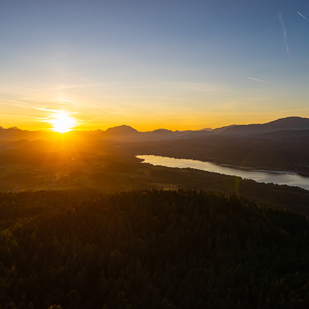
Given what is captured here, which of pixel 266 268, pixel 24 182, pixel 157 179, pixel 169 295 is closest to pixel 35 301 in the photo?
pixel 169 295

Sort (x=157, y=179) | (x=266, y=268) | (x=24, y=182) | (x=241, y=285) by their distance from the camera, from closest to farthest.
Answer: (x=241, y=285) → (x=266, y=268) → (x=24, y=182) → (x=157, y=179)

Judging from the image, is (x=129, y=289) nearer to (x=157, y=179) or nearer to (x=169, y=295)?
(x=169, y=295)

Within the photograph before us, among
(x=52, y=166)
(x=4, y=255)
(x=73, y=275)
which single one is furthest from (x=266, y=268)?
(x=52, y=166)

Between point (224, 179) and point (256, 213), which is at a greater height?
point (256, 213)

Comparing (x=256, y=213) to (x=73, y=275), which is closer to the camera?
(x=73, y=275)

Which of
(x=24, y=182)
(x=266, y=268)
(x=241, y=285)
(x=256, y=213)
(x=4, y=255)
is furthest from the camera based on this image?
(x=24, y=182)

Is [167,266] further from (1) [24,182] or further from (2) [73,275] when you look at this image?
(1) [24,182]

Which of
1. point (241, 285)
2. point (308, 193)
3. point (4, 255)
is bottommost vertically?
point (308, 193)
